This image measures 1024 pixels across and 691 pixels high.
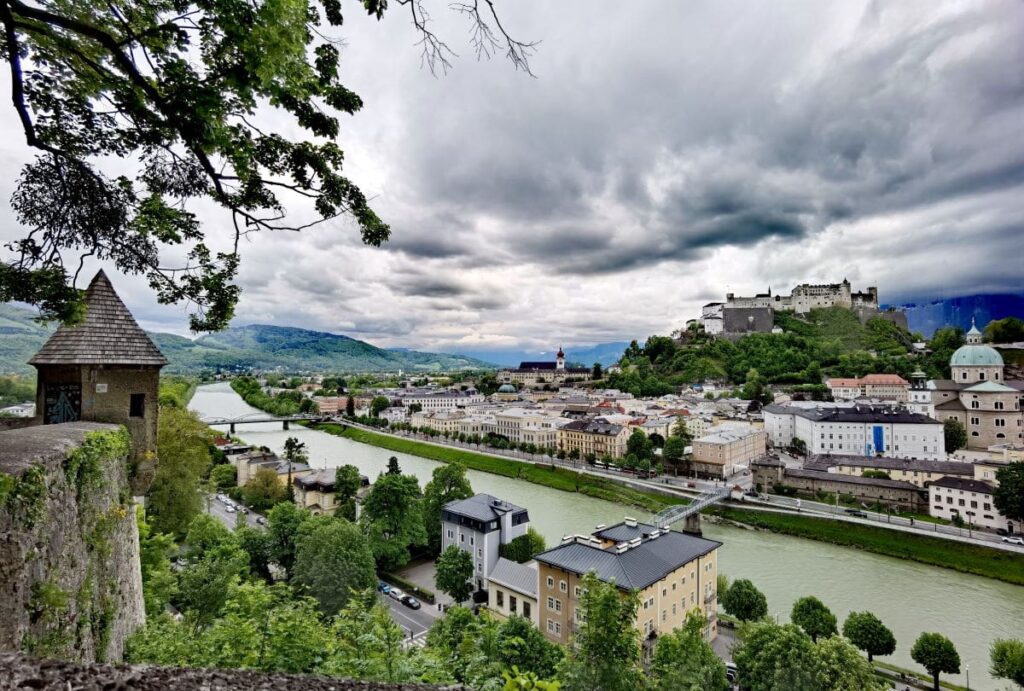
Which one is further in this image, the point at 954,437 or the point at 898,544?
the point at 954,437

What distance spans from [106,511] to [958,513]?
31416mm

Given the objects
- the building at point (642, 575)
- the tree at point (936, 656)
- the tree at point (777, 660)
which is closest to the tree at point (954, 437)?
the tree at point (936, 656)

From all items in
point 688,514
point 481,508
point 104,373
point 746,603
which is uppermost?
point 104,373

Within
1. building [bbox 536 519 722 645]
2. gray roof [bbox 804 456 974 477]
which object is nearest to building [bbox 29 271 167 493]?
building [bbox 536 519 722 645]

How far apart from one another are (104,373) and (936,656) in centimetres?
1740

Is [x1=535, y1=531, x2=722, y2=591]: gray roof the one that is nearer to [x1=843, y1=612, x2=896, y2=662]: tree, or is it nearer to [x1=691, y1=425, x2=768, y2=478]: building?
[x1=843, y1=612, x2=896, y2=662]: tree

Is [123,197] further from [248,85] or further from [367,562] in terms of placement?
[367,562]

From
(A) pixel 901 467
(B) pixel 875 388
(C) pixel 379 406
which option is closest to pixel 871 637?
(A) pixel 901 467

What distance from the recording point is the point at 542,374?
101 metres

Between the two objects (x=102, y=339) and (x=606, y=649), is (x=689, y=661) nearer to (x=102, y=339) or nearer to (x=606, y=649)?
(x=606, y=649)

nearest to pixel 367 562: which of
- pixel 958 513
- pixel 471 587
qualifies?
pixel 471 587

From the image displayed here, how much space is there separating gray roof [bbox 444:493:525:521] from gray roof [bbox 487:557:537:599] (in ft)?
6.94

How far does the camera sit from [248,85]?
9.07ft

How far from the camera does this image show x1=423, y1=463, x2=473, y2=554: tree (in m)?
19.8
